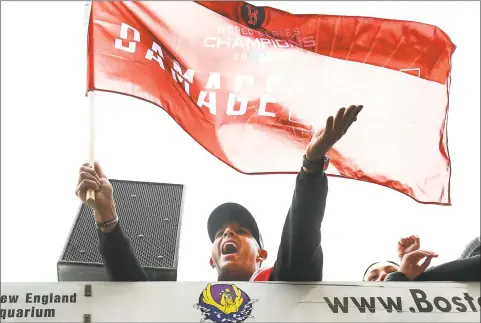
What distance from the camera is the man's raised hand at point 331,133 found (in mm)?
6363

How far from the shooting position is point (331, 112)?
7.95 metres

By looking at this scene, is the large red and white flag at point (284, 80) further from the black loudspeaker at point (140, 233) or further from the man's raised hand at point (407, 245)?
the black loudspeaker at point (140, 233)

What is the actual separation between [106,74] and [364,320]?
9.87 feet

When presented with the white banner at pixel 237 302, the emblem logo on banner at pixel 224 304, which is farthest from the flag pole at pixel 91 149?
the emblem logo on banner at pixel 224 304

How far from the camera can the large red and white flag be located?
763cm

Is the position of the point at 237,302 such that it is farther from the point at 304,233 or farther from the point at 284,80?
the point at 284,80

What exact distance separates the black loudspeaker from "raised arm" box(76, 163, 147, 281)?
1.75ft

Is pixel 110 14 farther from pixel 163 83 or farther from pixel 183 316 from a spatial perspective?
pixel 183 316

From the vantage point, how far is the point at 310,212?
6.45 m

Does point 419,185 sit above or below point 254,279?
above

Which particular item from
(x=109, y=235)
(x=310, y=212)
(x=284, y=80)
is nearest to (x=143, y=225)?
(x=109, y=235)

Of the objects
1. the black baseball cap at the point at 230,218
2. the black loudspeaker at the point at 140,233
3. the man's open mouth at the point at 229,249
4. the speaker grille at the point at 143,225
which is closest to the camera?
the black loudspeaker at the point at 140,233

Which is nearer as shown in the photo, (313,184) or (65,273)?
(313,184)

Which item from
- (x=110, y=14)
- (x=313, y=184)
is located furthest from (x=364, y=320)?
(x=110, y=14)
